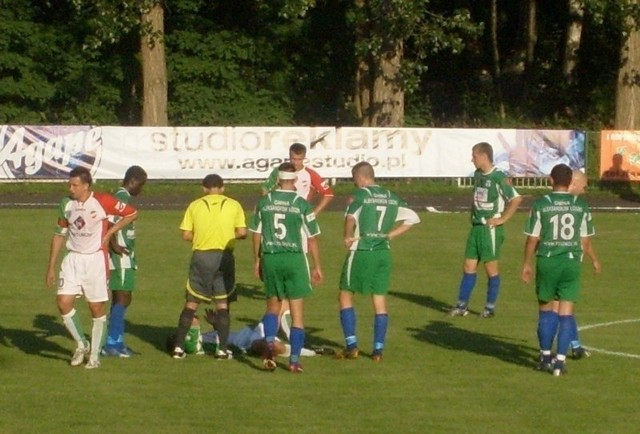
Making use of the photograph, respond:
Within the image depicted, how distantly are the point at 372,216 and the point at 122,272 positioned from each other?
254 cm

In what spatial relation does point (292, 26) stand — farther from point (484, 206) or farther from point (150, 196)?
point (484, 206)

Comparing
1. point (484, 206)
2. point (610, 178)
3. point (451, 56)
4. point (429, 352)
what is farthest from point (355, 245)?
point (451, 56)

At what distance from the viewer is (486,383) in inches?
511

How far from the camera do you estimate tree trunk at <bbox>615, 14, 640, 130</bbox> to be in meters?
42.6

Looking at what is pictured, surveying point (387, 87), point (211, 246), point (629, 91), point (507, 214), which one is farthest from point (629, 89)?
point (211, 246)

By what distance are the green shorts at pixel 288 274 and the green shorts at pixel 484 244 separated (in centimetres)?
472

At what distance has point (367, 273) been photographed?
13883 mm

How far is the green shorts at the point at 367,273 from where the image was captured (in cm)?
1388

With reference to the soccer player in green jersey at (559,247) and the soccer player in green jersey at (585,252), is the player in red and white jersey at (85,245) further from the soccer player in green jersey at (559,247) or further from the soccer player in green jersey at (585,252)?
the soccer player in green jersey at (585,252)

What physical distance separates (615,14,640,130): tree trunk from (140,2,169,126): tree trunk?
1348cm

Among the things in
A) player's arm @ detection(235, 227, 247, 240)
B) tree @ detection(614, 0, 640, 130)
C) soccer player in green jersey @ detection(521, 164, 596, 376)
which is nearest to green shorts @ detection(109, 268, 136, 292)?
player's arm @ detection(235, 227, 247, 240)

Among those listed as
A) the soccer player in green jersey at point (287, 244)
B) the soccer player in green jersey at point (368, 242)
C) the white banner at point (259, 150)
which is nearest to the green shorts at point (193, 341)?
the soccer player in green jersey at point (287, 244)

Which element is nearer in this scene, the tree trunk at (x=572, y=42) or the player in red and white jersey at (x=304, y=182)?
the player in red and white jersey at (x=304, y=182)

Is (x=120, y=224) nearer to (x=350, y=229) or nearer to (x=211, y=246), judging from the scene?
(x=211, y=246)
